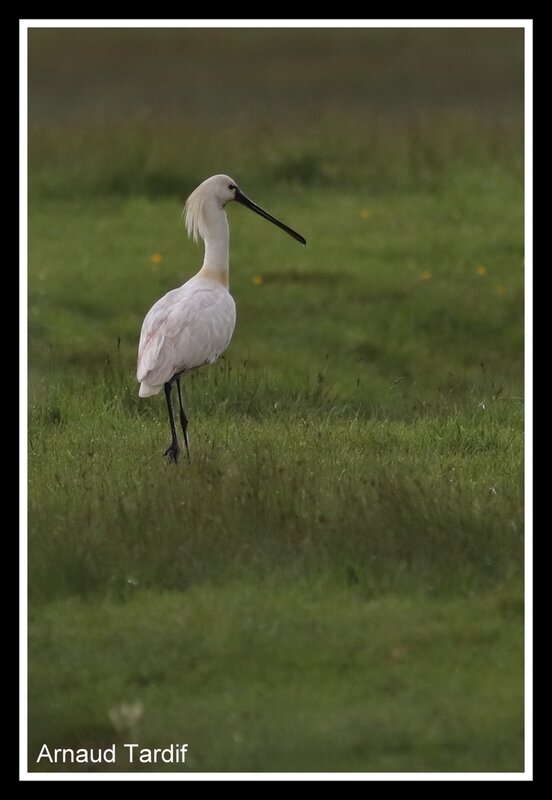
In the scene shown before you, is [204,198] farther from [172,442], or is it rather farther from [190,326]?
[172,442]

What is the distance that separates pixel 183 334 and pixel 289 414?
1.26 metres

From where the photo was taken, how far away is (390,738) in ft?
21.3

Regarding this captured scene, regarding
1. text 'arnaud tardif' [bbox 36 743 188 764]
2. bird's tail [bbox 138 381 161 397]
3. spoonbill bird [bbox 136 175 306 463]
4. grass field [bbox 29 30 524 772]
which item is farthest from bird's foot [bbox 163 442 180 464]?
text 'arnaud tardif' [bbox 36 743 188 764]

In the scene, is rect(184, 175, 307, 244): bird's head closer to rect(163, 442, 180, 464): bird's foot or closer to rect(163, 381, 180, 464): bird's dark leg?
rect(163, 381, 180, 464): bird's dark leg

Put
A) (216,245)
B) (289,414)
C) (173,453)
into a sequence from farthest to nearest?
1. (289,414)
2. (216,245)
3. (173,453)

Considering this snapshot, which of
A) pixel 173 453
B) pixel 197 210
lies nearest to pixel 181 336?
pixel 173 453

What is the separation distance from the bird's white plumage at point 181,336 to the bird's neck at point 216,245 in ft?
1.14

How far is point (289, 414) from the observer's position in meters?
10.7

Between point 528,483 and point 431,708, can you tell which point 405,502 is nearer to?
point 528,483

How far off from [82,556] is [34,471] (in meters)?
1.46

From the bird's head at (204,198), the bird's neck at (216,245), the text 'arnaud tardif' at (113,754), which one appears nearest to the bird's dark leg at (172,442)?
the bird's neck at (216,245)

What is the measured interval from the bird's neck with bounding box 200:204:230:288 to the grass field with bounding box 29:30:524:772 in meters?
1.00

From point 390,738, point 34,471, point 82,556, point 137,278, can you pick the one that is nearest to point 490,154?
point 137,278

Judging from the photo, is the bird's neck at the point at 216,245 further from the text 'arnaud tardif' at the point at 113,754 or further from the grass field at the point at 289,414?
the text 'arnaud tardif' at the point at 113,754
